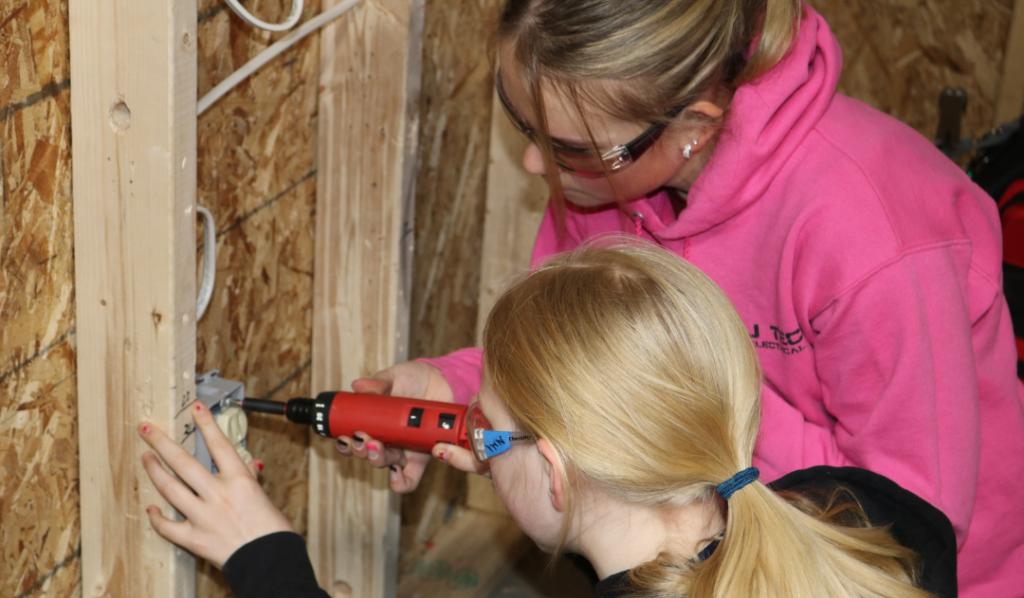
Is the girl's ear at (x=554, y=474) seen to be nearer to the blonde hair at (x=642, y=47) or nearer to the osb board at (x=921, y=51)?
the blonde hair at (x=642, y=47)

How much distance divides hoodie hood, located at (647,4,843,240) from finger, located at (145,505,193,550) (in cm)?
81

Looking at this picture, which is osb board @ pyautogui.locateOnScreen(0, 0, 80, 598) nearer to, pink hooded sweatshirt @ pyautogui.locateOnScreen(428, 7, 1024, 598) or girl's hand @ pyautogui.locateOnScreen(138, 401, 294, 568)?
girl's hand @ pyautogui.locateOnScreen(138, 401, 294, 568)

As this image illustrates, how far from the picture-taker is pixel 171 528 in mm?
1271

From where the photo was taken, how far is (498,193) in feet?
7.34

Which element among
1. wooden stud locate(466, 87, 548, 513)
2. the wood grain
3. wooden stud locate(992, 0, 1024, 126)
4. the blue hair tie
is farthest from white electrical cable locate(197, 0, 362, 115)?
wooden stud locate(992, 0, 1024, 126)

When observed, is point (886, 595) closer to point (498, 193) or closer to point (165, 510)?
point (165, 510)

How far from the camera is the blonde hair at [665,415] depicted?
0.98 metres

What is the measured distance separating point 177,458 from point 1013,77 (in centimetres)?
241

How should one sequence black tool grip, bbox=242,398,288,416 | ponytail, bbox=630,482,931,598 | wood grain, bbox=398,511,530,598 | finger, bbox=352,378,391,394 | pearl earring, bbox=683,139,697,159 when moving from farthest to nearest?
1. wood grain, bbox=398,511,530,598
2. finger, bbox=352,378,391,394
3. black tool grip, bbox=242,398,288,416
4. pearl earring, bbox=683,139,697,159
5. ponytail, bbox=630,482,931,598

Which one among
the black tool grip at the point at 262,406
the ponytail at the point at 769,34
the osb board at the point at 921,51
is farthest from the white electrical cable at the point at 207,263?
the osb board at the point at 921,51

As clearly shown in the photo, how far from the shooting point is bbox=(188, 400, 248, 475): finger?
1.28m

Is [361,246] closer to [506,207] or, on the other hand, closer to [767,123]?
[506,207]

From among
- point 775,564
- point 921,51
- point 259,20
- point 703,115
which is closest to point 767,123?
point 703,115

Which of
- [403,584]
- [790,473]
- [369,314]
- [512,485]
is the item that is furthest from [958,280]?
[403,584]
